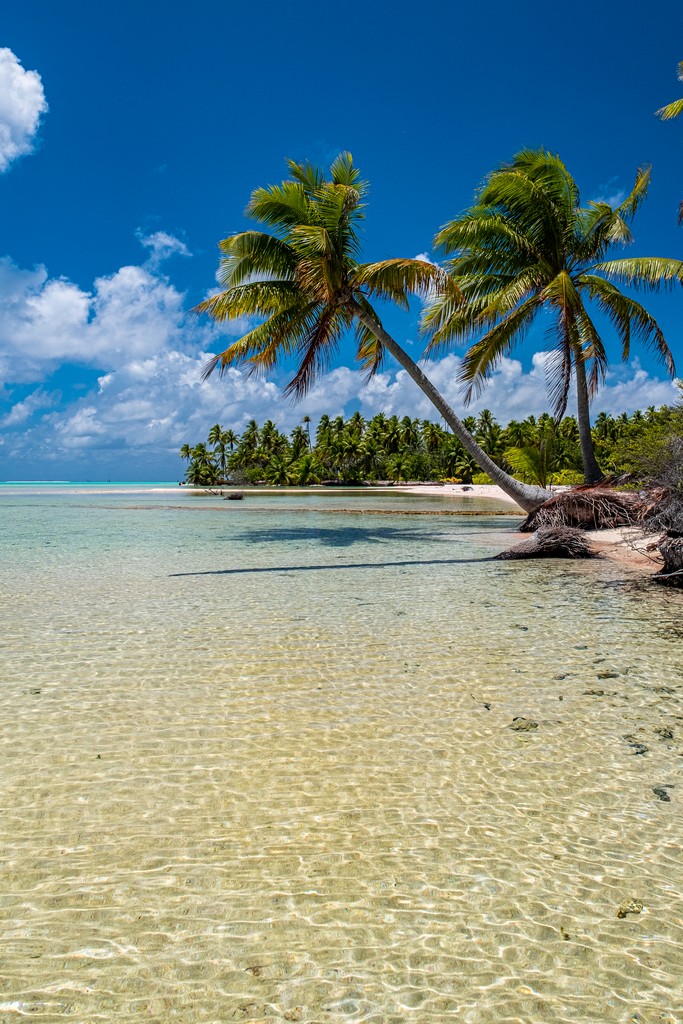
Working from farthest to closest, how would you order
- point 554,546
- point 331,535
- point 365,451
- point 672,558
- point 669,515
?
point 365,451 < point 331,535 < point 554,546 < point 672,558 < point 669,515

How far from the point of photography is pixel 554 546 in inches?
416

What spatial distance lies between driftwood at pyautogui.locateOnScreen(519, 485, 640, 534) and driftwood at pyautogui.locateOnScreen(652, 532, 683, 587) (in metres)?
4.03

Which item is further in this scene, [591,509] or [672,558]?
[591,509]

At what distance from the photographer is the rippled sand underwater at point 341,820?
1702 millimetres

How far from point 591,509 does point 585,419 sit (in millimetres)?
4384

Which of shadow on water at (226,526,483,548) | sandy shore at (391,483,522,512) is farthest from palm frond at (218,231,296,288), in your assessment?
sandy shore at (391,483,522,512)

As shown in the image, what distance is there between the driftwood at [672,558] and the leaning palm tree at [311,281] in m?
5.62

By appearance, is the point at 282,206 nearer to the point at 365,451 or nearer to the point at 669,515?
the point at 669,515

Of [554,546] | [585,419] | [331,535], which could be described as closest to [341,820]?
[554,546]

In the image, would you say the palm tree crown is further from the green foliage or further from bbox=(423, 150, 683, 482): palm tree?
the green foliage

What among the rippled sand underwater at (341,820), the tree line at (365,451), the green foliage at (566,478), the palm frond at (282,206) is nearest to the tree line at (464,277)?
the palm frond at (282,206)

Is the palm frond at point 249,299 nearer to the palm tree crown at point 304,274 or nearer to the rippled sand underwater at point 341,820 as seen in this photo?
the palm tree crown at point 304,274

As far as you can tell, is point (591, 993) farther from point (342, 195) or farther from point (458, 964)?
point (342, 195)

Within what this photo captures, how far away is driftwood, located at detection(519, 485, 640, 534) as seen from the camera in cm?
1241
